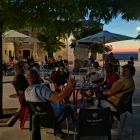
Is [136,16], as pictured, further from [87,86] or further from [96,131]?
[96,131]

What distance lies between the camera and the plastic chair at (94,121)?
2.11 meters

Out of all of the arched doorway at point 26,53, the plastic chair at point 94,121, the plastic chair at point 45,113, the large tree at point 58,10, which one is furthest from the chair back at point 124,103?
the arched doorway at point 26,53

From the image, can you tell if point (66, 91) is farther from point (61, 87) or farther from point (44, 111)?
point (61, 87)

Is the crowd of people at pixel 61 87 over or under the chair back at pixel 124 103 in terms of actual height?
over

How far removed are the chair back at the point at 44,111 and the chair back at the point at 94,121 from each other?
1.79ft

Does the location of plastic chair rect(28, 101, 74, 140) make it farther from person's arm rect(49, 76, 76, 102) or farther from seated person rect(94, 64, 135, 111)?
seated person rect(94, 64, 135, 111)

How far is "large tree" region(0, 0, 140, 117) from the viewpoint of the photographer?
304cm

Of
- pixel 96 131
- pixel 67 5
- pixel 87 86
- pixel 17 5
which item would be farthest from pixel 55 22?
pixel 96 131

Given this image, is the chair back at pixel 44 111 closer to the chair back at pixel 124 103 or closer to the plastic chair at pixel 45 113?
the plastic chair at pixel 45 113

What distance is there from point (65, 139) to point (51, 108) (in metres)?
0.97

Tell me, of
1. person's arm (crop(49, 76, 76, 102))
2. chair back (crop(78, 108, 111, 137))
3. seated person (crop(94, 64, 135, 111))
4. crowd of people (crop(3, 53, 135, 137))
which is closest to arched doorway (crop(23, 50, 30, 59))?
crowd of people (crop(3, 53, 135, 137))

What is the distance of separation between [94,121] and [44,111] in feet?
2.66

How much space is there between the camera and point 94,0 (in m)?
3.00

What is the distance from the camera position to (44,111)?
8.29 feet
